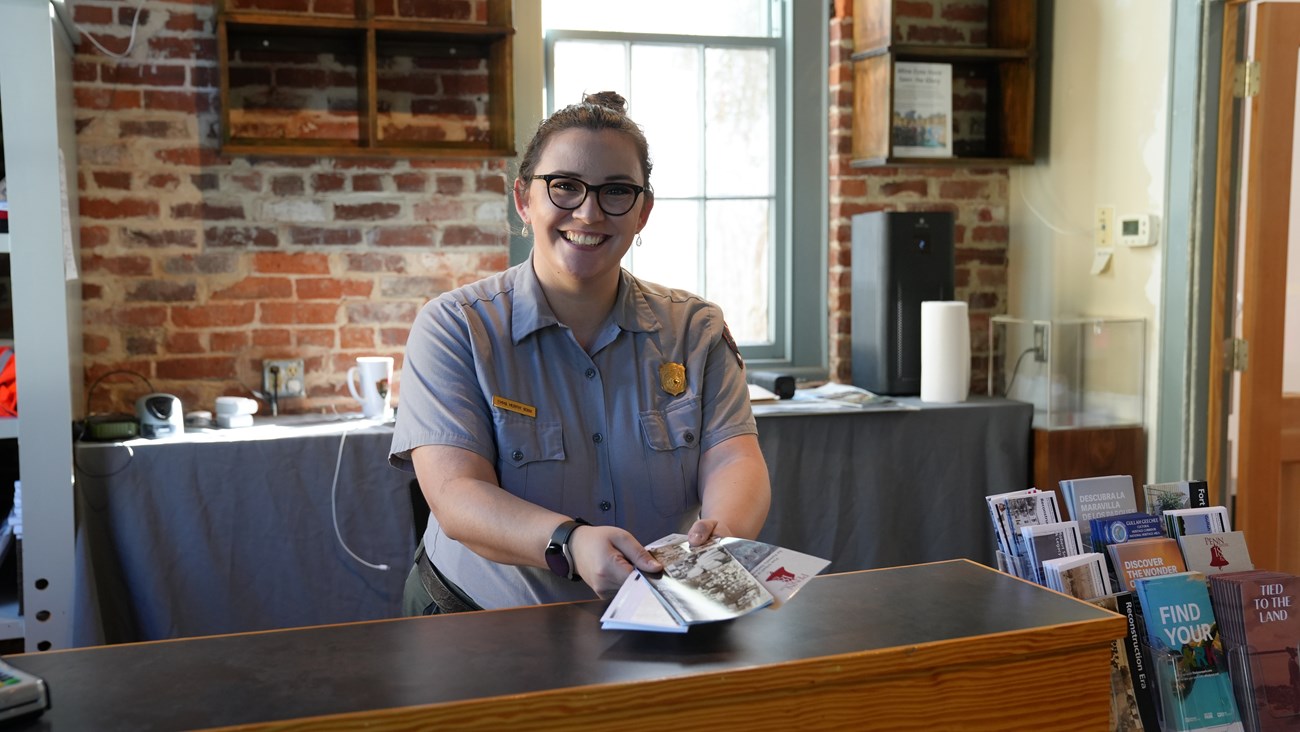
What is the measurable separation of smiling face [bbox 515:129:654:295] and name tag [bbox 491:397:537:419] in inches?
8.7

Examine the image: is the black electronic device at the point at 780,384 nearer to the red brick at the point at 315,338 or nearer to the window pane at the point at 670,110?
the window pane at the point at 670,110

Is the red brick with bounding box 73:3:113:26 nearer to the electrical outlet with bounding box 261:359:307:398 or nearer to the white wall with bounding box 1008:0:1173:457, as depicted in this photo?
the electrical outlet with bounding box 261:359:307:398

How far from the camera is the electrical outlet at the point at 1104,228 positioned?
360 cm

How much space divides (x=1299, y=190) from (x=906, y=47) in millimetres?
1238

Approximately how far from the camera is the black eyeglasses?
181cm

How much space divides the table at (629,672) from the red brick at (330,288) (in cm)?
223

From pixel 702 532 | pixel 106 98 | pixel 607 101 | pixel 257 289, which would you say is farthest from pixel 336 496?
pixel 702 532

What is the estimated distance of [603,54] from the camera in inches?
152

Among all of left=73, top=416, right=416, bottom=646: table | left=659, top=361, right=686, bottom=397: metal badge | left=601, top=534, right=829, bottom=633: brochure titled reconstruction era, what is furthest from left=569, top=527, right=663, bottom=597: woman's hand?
left=73, top=416, right=416, bottom=646: table

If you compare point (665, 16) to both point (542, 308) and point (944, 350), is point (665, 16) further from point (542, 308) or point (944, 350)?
point (542, 308)

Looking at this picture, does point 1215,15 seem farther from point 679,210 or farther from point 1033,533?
point 1033,533

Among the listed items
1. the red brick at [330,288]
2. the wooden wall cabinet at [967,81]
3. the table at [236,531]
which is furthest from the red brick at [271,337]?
the wooden wall cabinet at [967,81]

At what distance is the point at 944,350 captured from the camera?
3.61 m

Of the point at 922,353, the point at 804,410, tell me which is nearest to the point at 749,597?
the point at 804,410
